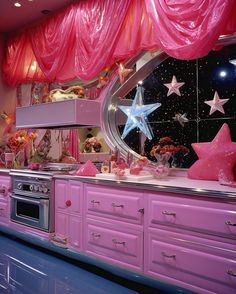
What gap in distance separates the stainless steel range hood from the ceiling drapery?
310 mm

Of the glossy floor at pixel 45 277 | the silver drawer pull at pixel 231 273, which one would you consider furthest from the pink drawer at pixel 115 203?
the silver drawer pull at pixel 231 273

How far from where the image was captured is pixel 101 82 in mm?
3447

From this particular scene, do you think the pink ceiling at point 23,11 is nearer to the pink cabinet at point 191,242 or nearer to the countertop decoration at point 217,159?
the countertop decoration at point 217,159

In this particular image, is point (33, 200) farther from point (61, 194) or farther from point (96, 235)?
point (96, 235)

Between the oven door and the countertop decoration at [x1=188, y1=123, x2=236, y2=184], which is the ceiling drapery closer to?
the countertop decoration at [x1=188, y1=123, x2=236, y2=184]

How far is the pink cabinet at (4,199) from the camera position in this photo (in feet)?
11.8

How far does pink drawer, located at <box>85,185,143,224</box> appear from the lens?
2275mm

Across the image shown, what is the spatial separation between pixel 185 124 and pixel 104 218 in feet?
3.42

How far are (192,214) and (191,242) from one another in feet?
0.56

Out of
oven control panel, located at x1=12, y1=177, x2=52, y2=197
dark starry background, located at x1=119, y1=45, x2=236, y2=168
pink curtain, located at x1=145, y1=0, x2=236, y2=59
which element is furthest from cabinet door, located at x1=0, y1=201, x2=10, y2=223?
pink curtain, located at x1=145, y1=0, x2=236, y2=59

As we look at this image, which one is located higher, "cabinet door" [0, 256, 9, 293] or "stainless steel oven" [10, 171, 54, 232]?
"stainless steel oven" [10, 171, 54, 232]

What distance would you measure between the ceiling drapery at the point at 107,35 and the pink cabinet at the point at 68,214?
1.15 metres

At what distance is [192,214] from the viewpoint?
76.7 inches

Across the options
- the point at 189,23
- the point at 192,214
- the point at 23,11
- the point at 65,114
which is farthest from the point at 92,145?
the point at 23,11
